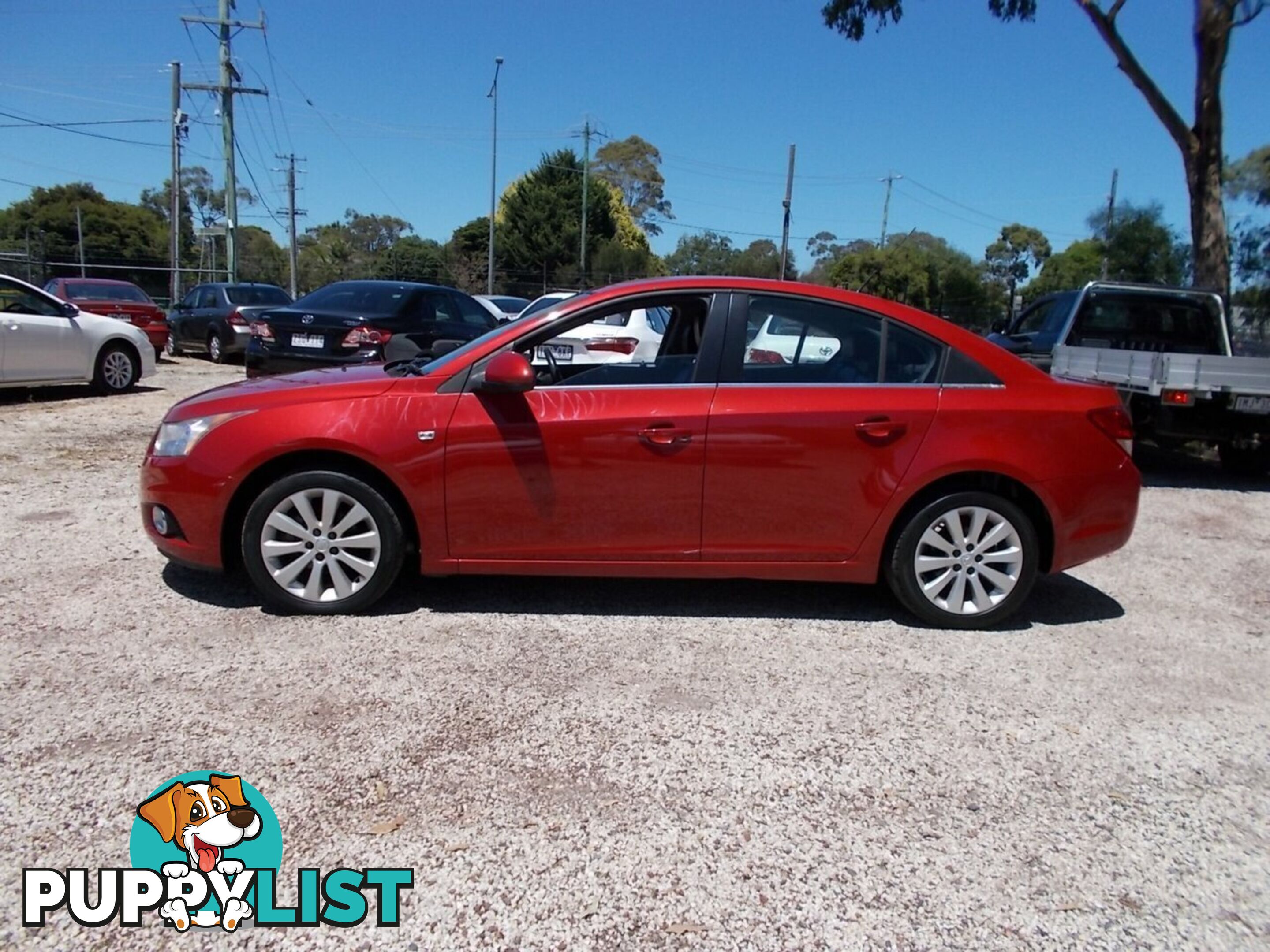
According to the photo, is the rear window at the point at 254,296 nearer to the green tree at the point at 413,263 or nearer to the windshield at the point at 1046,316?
the windshield at the point at 1046,316

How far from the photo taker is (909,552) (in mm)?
4203

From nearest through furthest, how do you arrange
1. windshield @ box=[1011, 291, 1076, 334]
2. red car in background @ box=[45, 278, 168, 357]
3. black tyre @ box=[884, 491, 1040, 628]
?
black tyre @ box=[884, 491, 1040, 628]
windshield @ box=[1011, 291, 1076, 334]
red car in background @ box=[45, 278, 168, 357]

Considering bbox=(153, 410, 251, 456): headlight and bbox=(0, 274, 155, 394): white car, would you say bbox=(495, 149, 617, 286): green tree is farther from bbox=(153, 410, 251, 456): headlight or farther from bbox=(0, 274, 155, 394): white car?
bbox=(153, 410, 251, 456): headlight

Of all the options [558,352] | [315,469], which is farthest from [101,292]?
[315,469]

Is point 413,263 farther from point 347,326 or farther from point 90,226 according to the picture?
point 347,326

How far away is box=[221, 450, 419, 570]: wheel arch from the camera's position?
13.3 feet

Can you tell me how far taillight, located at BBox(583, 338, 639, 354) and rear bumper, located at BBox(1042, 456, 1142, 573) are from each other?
91.2 inches

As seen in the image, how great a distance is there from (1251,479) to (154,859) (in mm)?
9838

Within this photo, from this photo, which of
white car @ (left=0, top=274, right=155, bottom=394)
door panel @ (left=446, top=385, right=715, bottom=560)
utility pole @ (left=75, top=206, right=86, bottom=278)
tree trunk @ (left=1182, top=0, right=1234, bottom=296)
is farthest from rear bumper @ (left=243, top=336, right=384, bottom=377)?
utility pole @ (left=75, top=206, right=86, bottom=278)

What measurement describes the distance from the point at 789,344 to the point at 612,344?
56.9 inches

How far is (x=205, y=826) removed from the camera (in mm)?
2629

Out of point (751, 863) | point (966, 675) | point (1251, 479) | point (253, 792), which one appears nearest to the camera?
point (751, 863)

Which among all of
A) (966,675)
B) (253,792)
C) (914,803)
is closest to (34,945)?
(253,792)

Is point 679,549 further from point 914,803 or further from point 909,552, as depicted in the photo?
point 914,803
